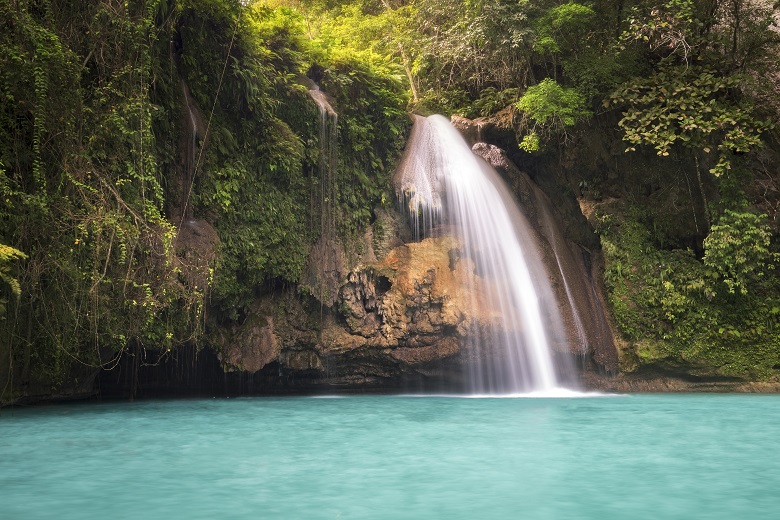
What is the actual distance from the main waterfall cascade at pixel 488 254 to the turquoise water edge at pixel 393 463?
10.9 ft

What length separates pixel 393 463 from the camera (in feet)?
22.4

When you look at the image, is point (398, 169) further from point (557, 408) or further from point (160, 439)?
point (160, 439)

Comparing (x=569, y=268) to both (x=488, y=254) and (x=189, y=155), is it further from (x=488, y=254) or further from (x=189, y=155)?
(x=189, y=155)

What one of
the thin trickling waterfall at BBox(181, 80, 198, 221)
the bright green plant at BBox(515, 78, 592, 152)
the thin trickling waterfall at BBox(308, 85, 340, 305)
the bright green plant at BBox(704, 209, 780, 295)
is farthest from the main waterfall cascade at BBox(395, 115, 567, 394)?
the thin trickling waterfall at BBox(181, 80, 198, 221)

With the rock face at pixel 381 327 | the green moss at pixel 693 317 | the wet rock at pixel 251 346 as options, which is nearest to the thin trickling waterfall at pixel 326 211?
the rock face at pixel 381 327

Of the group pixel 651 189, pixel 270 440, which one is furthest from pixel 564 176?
pixel 270 440

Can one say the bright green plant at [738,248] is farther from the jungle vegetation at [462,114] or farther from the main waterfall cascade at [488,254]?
the main waterfall cascade at [488,254]

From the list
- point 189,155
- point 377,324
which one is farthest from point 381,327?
point 189,155

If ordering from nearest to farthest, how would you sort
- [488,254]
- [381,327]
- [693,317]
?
[381,327], [693,317], [488,254]

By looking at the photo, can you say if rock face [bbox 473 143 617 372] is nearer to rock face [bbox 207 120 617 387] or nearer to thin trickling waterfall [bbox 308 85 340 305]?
rock face [bbox 207 120 617 387]

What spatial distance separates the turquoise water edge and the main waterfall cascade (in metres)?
3.32

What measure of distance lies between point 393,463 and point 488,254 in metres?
9.26

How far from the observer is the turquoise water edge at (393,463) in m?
5.23

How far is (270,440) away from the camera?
829 cm
